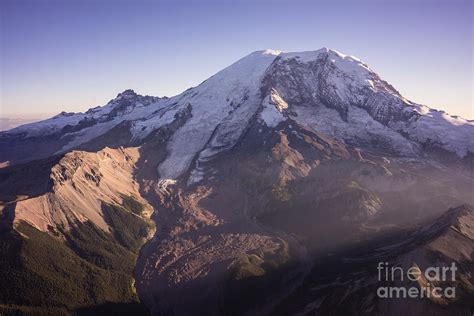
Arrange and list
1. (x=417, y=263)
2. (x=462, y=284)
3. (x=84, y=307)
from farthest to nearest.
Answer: (x=84, y=307)
(x=417, y=263)
(x=462, y=284)

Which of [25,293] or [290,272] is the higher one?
[25,293]

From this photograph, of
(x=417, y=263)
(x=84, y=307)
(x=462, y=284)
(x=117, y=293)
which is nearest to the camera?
(x=462, y=284)

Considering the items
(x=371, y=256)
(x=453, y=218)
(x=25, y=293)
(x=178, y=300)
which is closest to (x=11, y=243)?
(x=25, y=293)

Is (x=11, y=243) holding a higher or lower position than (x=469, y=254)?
higher

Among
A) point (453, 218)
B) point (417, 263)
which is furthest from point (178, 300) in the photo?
point (453, 218)

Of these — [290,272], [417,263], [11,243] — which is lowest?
[290,272]

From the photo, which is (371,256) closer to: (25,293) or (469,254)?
(469,254)

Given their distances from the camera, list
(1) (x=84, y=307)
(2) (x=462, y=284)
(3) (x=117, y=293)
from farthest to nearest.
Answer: (3) (x=117, y=293) < (1) (x=84, y=307) < (2) (x=462, y=284)

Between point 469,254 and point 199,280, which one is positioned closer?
point 469,254

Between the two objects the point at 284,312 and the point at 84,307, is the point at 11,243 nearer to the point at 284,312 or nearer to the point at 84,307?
the point at 84,307
